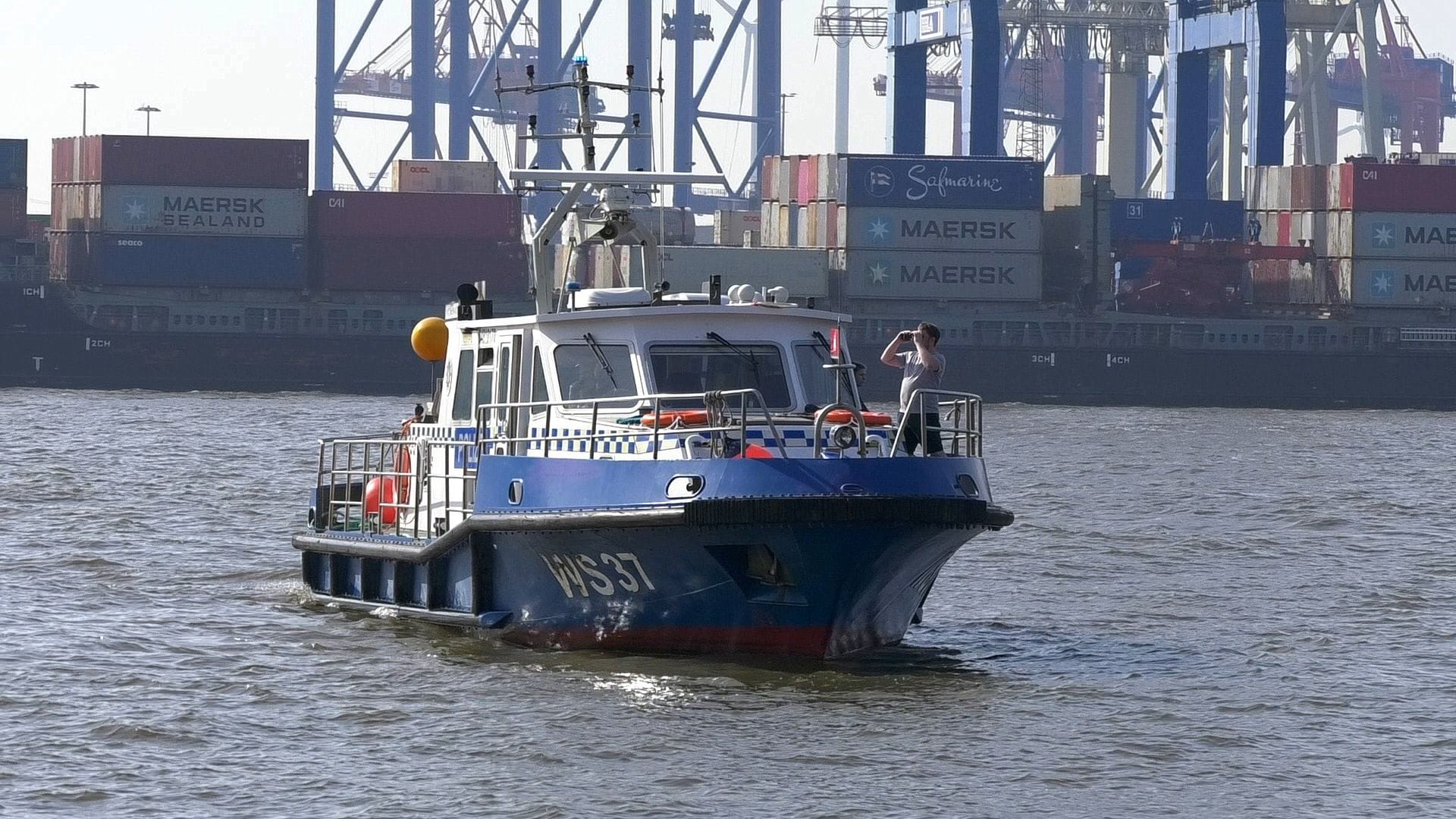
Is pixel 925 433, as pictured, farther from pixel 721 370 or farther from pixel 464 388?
pixel 464 388

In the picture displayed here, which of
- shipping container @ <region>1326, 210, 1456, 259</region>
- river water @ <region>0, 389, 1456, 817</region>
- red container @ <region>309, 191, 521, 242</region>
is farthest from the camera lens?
shipping container @ <region>1326, 210, 1456, 259</region>

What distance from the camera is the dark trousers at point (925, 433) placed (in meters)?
12.1

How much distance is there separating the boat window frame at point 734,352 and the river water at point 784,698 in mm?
1673

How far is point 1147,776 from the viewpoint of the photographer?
10.1 m

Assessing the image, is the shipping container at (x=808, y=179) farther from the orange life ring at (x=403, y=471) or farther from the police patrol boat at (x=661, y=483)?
the police patrol boat at (x=661, y=483)

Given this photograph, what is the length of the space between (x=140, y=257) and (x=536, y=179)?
154 ft

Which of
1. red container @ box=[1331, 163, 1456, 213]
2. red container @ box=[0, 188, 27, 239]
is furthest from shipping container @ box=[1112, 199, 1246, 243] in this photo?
red container @ box=[0, 188, 27, 239]

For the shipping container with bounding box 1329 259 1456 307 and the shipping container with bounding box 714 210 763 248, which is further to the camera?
the shipping container with bounding box 714 210 763 248

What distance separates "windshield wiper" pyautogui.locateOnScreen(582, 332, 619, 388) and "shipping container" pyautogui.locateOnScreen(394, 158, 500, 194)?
166ft

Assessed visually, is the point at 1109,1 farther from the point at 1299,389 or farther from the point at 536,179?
the point at 536,179

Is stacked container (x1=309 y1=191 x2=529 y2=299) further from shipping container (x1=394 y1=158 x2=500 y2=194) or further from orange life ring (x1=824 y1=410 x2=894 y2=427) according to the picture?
orange life ring (x1=824 y1=410 x2=894 y2=427)

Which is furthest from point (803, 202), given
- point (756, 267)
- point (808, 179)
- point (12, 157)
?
point (12, 157)

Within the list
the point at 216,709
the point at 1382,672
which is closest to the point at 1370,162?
the point at 1382,672

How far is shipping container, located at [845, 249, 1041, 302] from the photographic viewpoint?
5966cm
